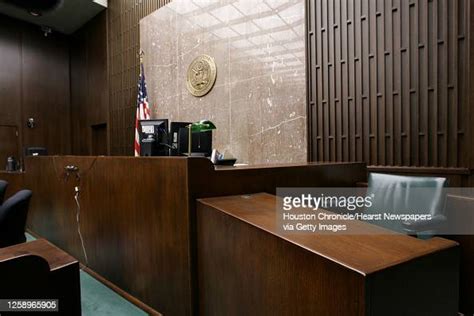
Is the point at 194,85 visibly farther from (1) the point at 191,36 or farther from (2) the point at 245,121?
(2) the point at 245,121

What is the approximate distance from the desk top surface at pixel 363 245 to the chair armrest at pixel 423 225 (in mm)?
313

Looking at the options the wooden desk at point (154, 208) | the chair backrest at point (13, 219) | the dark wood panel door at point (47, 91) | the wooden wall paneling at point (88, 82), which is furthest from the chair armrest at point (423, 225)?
the dark wood panel door at point (47, 91)

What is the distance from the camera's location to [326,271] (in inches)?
35.2

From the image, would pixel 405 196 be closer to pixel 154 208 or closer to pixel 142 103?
pixel 154 208

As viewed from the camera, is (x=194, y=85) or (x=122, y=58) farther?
(x=122, y=58)

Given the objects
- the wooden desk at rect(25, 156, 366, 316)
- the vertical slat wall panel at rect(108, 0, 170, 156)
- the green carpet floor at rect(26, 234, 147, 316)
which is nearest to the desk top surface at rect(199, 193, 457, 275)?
the wooden desk at rect(25, 156, 366, 316)

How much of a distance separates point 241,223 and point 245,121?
297cm

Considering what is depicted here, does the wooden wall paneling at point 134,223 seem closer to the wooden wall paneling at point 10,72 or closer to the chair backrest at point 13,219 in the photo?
the chair backrest at point 13,219

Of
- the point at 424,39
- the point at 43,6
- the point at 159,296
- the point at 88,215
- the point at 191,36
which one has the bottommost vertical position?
the point at 159,296

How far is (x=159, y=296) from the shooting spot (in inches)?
73.7

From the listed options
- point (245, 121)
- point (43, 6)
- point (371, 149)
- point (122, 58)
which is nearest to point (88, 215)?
point (245, 121)

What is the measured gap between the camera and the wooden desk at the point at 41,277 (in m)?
1.26

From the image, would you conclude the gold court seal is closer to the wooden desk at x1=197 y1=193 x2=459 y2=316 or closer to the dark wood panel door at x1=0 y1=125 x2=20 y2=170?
the wooden desk at x1=197 y1=193 x2=459 y2=316

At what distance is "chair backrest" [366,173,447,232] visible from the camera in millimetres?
1954
